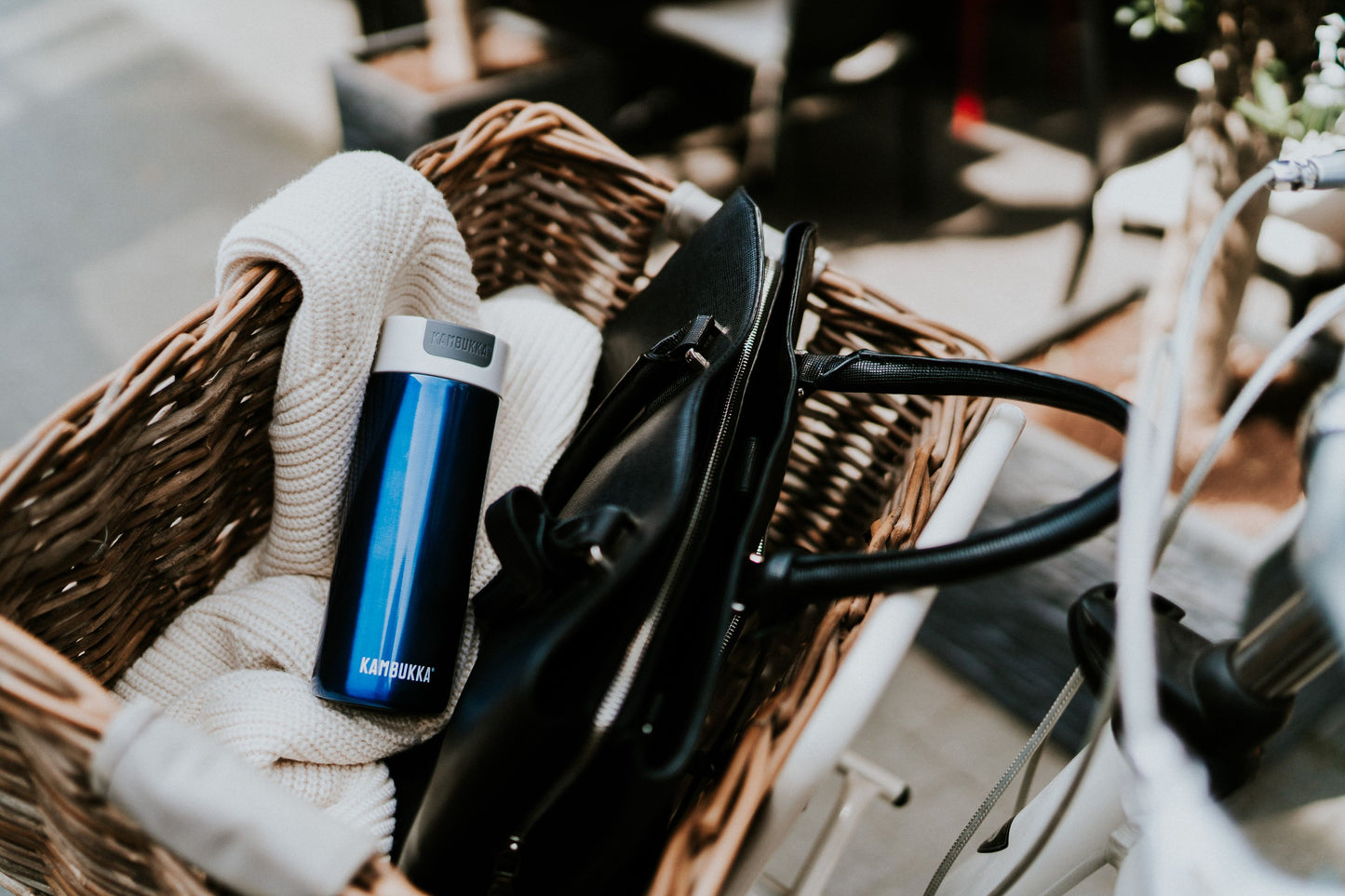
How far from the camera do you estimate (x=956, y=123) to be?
75.0 inches

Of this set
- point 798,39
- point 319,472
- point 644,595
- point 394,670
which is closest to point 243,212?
point 798,39

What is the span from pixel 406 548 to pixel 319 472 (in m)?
0.08

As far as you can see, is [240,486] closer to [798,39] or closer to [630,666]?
[630,666]

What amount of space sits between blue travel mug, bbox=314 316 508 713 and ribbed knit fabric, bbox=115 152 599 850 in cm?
2

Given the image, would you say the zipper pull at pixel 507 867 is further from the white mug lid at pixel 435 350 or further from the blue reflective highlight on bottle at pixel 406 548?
the white mug lid at pixel 435 350

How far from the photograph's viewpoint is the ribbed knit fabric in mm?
516

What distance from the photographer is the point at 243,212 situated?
144cm

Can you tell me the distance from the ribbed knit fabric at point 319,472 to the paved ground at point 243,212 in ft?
1.64

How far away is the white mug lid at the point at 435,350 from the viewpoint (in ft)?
1.82

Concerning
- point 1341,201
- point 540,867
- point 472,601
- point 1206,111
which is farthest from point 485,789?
point 1341,201

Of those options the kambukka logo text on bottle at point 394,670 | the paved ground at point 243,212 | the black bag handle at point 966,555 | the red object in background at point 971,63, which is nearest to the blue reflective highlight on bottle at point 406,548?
the kambukka logo text on bottle at point 394,670

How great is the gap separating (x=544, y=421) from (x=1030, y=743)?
14.9 inches

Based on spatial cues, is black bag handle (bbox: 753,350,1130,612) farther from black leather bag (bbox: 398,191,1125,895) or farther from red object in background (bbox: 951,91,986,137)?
red object in background (bbox: 951,91,986,137)

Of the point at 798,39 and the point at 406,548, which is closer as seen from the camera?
the point at 406,548
